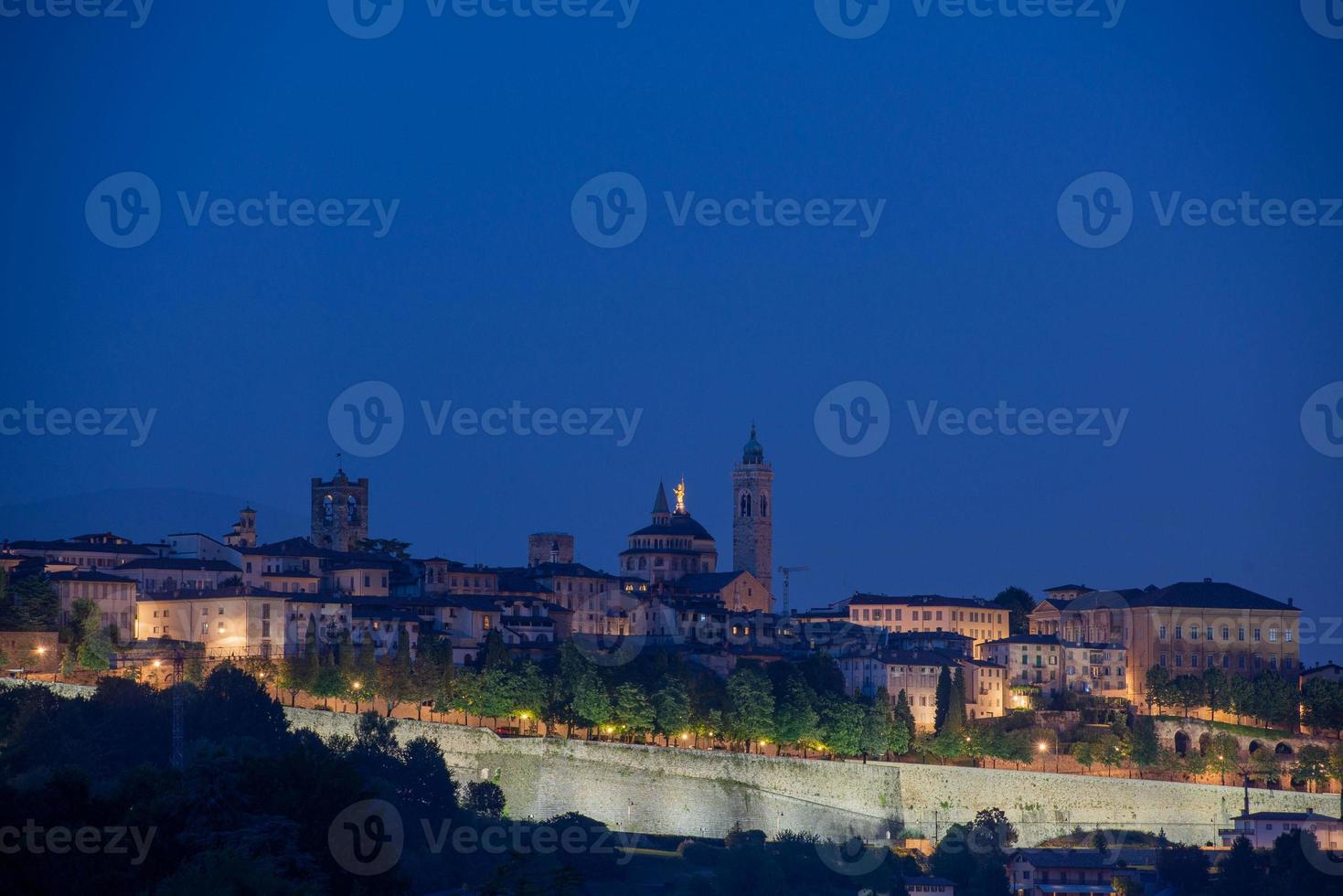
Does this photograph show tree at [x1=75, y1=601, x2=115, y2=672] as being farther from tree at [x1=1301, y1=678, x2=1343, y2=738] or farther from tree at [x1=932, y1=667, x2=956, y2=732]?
tree at [x1=1301, y1=678, x2=1343, y2=738]

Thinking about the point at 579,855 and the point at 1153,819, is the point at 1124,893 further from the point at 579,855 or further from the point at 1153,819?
the point at 579,855

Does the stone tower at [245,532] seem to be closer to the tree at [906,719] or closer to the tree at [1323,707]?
the tree at [906,719]

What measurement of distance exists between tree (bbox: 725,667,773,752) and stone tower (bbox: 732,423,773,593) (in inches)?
1005

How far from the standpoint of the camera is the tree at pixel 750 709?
67.0 meters

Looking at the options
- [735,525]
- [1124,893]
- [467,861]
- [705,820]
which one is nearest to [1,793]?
[467,861]

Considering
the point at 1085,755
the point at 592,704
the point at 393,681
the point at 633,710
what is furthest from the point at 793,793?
the point at 393,681

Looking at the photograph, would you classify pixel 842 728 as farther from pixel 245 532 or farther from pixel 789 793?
pixel 245 532

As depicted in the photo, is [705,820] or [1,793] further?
[705,820]

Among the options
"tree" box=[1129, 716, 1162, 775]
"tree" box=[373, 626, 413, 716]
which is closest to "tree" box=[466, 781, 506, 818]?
"tree" box=[373, 626, 413, 716]

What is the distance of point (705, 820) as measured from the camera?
207 ft

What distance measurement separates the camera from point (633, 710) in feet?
217

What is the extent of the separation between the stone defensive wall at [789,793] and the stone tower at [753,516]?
95.6ft

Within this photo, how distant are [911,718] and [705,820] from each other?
9383 mm

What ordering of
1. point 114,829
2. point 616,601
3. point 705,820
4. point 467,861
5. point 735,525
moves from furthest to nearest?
point 735,525, point 616,601, point 705,820, point 467,861, point 114,829
